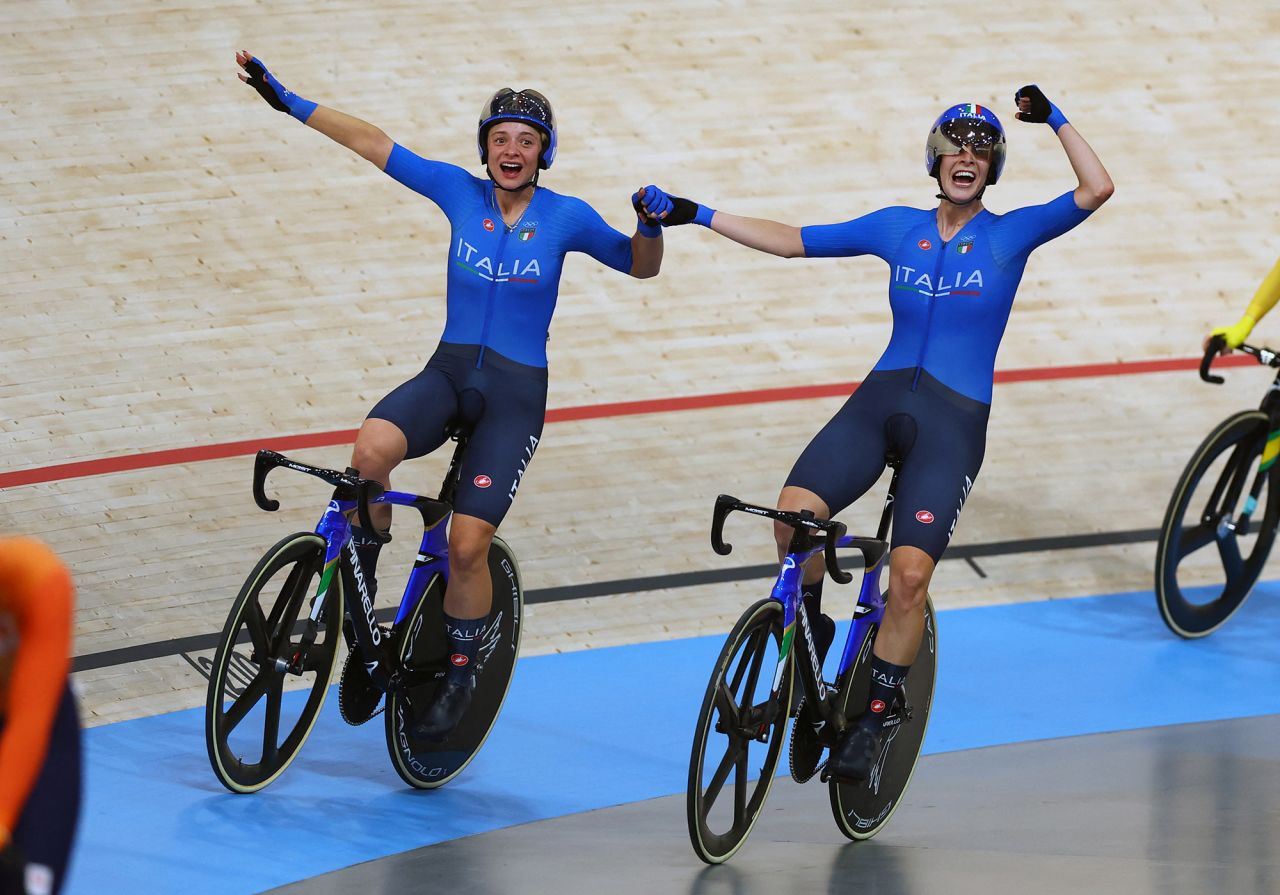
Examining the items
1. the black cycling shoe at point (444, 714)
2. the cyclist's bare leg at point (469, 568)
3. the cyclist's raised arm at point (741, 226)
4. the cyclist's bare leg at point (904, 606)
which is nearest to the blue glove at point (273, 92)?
the cyclist's raised arm at point (741, 226)

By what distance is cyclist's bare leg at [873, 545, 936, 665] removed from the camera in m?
3.86

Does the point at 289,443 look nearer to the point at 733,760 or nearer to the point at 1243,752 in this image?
the point at 733,760

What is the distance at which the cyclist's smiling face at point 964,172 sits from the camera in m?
4.05

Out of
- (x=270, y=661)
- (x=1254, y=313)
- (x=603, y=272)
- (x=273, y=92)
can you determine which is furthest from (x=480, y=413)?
(x=603, y=272)

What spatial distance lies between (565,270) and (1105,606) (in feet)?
8.73

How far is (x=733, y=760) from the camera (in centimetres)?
378

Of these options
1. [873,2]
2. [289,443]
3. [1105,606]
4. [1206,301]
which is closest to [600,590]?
[289,443]

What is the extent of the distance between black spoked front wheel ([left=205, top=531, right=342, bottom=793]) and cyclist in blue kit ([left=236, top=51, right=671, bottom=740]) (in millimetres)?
179

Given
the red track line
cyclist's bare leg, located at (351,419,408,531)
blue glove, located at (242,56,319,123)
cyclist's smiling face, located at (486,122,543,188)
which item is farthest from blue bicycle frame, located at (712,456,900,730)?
the red track line

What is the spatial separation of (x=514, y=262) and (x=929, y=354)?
1.05m

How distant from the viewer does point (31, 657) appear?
204 cm

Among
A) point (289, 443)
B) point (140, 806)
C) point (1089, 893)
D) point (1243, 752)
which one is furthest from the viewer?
point (289, 443)

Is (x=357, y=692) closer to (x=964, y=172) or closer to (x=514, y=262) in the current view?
(x=514, y=262)

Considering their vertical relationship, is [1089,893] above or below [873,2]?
below
